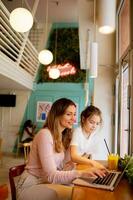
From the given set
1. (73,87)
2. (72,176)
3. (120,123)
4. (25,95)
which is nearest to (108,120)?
(120,123)

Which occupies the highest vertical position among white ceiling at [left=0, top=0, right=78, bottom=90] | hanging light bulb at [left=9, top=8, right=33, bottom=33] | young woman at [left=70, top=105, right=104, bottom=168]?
white ceiling at [left=0, top=0, right=78, bottom=90]

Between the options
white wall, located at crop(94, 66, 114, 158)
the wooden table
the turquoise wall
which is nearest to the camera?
the wooden table

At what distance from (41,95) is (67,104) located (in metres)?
7.35

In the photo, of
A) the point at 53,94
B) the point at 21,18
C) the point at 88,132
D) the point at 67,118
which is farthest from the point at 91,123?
the point at 53,94

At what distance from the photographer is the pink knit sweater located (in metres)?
1.77

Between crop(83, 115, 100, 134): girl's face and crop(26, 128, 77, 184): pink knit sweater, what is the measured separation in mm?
782

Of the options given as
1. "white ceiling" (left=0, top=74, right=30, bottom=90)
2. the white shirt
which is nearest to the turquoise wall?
"white ceiling" (left=0, top=74, right=30, bottom=90)

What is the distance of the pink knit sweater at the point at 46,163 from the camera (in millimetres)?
1769

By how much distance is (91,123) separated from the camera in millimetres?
2730

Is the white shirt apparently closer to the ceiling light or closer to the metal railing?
the ceiling light

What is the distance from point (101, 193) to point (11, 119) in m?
8.52

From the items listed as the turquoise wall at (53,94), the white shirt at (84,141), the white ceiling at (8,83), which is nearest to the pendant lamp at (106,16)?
the white shirt at (84,141)

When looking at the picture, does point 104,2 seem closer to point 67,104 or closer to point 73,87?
point 67,104

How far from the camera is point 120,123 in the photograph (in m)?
4.34
